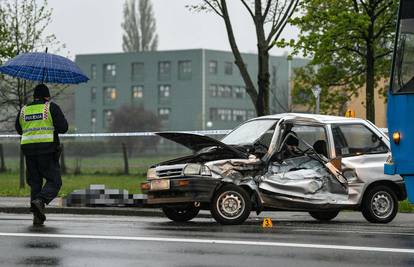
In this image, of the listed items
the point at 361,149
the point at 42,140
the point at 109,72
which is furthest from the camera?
the point at 109,72

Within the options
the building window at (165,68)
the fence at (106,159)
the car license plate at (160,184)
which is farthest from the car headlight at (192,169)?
the building window at (165,68)

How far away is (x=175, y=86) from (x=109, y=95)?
8863mm

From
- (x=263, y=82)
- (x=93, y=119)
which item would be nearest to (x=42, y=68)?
(x=263, y=82)

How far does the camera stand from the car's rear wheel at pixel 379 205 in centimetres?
1388

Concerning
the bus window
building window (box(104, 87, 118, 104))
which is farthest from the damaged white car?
building window (box(104, 87, 118, 104))

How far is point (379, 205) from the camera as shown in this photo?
1397 centimetres

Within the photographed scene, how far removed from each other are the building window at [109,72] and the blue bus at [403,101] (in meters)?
94.9

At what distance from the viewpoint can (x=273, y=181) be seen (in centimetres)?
1310

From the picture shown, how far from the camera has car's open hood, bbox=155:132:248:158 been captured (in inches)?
509

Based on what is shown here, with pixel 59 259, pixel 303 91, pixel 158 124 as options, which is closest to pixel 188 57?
pixel 158 124

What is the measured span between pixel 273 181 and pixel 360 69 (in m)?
20.8

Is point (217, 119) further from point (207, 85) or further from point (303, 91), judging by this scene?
point (303, 91)

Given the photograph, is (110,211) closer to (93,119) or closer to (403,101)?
(403,101)

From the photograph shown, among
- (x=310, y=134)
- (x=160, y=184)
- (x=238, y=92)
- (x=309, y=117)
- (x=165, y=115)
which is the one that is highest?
(x=238, y=92)
